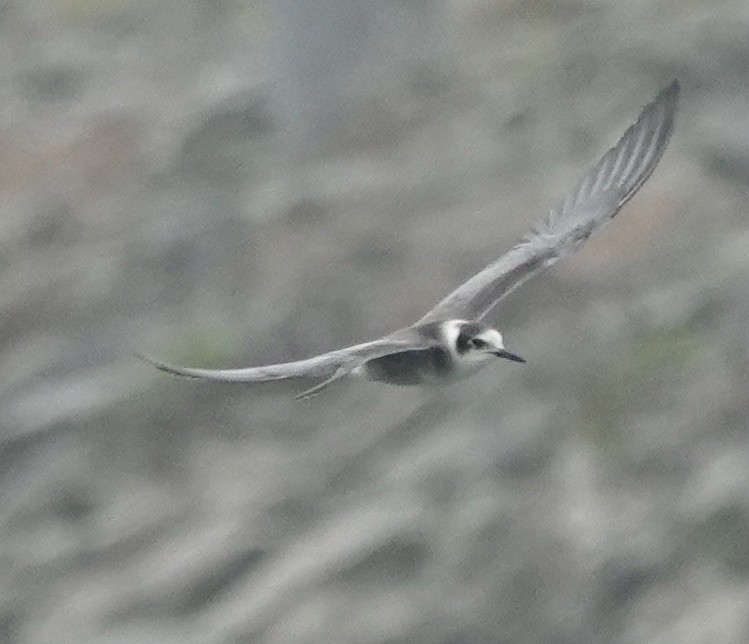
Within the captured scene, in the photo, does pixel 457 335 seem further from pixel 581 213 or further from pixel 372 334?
pixel 372 334

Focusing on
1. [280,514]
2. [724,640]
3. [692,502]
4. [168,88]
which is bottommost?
[724,640]

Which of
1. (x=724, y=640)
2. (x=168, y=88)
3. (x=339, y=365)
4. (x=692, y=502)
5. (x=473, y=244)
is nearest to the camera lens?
(x=339, y=365)

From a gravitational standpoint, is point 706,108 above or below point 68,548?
above

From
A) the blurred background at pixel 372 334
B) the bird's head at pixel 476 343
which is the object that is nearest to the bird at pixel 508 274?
the bird's head at pixel 476 343

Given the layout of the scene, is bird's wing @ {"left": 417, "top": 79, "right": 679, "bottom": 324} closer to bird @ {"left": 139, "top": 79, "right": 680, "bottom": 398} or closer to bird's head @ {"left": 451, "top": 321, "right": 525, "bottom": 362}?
bird @ {"left": 139, "top": 79, "right": 680, "bottom": 398}

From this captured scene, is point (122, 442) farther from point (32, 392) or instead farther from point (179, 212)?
point (179, 212)

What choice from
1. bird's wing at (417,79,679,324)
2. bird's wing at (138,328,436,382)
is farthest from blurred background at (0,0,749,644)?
bird's wing at (138,328,436,382)

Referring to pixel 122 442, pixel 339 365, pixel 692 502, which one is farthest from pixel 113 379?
pixel 339 365

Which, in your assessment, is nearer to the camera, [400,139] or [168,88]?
[400,139]

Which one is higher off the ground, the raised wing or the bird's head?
the bird's head

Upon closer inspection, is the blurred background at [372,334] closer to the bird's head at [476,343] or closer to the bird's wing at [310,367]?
the bird's head at [476,343]
